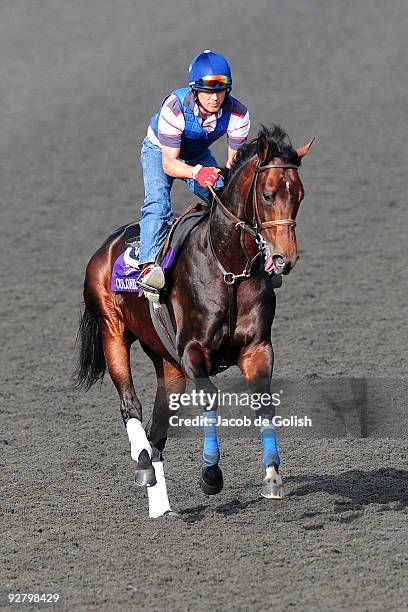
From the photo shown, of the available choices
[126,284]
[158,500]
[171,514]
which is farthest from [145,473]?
[126,284]

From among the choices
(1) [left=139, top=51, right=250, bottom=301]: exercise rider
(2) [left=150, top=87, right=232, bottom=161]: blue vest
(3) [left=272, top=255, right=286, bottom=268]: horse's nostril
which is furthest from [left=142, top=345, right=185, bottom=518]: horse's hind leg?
(3) [left=272, top=255, right=286, bottom=268]: horse's nostril

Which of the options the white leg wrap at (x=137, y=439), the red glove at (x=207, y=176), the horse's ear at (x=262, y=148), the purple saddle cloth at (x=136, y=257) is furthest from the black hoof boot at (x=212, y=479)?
the horse's ear at (x=262, y=148)

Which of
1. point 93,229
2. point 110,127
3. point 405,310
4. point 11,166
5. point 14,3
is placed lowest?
A: point 405,310

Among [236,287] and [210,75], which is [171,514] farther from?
[210,75]

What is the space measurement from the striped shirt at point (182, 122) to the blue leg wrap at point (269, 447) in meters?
1.71

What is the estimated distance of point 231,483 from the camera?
23.8 ft

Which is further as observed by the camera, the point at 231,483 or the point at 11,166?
the point at 11,166

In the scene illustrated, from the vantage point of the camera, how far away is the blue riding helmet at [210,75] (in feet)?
20.2

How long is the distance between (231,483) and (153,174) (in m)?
2.14

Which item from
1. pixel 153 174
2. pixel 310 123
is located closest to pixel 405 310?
pixel 153 174

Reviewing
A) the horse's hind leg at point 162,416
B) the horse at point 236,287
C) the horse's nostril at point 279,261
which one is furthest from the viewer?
the horse's hind leg at point 162,416

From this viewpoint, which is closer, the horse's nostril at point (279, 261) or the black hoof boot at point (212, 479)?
the horse's nostril at point (279, 261)

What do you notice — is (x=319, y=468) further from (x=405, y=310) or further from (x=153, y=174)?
(x=405, y=310)

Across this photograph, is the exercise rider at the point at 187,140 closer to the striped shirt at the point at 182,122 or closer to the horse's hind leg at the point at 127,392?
the striped shirt at the point at 182,122
